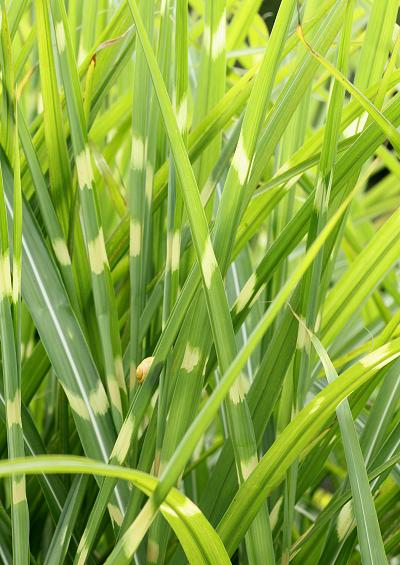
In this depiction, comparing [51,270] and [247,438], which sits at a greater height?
[51,270]

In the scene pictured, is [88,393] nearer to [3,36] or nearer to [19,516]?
[19,516]

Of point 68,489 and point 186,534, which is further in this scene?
point 68,489

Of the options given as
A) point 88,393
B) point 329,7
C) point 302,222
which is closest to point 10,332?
point 88,393

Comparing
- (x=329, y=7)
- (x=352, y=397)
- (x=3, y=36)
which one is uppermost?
(x=3, y=36)

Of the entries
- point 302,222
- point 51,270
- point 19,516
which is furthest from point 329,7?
point 19,516

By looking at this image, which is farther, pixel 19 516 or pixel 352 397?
pixel 352 397

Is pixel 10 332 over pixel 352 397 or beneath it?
over

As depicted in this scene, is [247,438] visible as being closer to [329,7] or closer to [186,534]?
[186,534]
